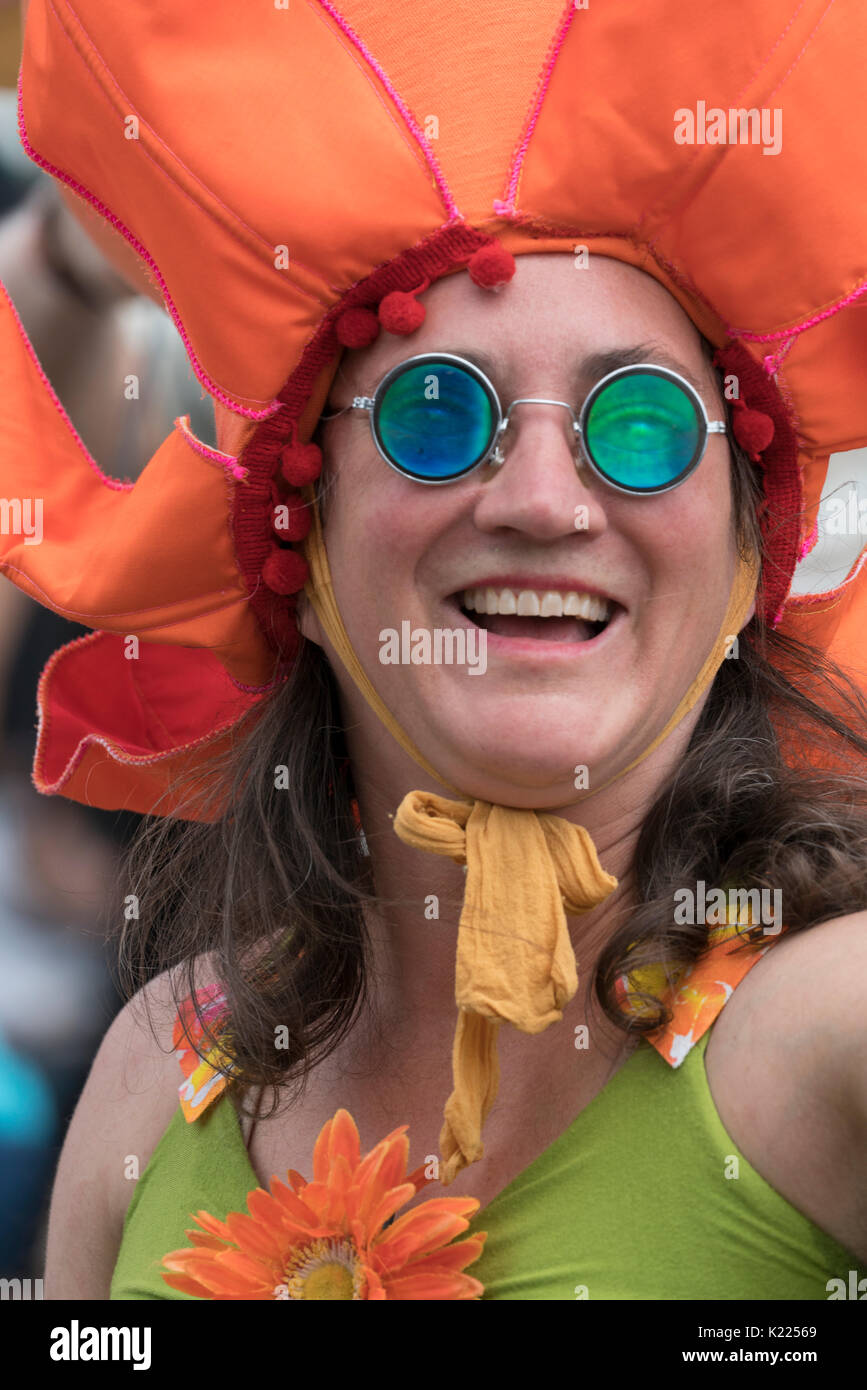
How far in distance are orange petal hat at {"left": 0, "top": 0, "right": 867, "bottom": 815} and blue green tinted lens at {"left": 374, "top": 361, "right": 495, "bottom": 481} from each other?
0.07 m

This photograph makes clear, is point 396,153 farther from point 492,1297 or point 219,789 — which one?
point 492,1297

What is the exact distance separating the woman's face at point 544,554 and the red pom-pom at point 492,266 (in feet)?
0.07

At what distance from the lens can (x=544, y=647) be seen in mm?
1653

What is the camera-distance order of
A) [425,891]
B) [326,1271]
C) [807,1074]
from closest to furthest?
1. [807,1074]
2. [326,1271]
3. [425,891]

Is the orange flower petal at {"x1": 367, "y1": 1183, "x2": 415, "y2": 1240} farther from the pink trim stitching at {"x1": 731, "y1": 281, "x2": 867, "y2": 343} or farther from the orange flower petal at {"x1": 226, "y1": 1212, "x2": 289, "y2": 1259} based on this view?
the pink trim stitching at {"x1": 731, "y1": 281, "x2": 867, "y2": 343}

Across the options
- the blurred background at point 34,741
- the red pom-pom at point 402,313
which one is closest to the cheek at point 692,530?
the red pom-pom at point 402,313

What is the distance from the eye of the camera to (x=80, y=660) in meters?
2.36

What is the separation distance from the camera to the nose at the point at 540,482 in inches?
63.0

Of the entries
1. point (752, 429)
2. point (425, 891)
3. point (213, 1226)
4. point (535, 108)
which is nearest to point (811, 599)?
point (752, 429)

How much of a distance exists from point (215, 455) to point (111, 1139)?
3.32ft

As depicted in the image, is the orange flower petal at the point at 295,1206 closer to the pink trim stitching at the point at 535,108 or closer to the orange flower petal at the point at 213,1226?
the orange flower petal at the point at 213,1226

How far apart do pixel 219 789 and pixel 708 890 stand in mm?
760

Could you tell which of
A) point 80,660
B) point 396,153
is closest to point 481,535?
point 396,153

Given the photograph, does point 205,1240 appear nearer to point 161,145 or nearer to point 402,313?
point 402,313
